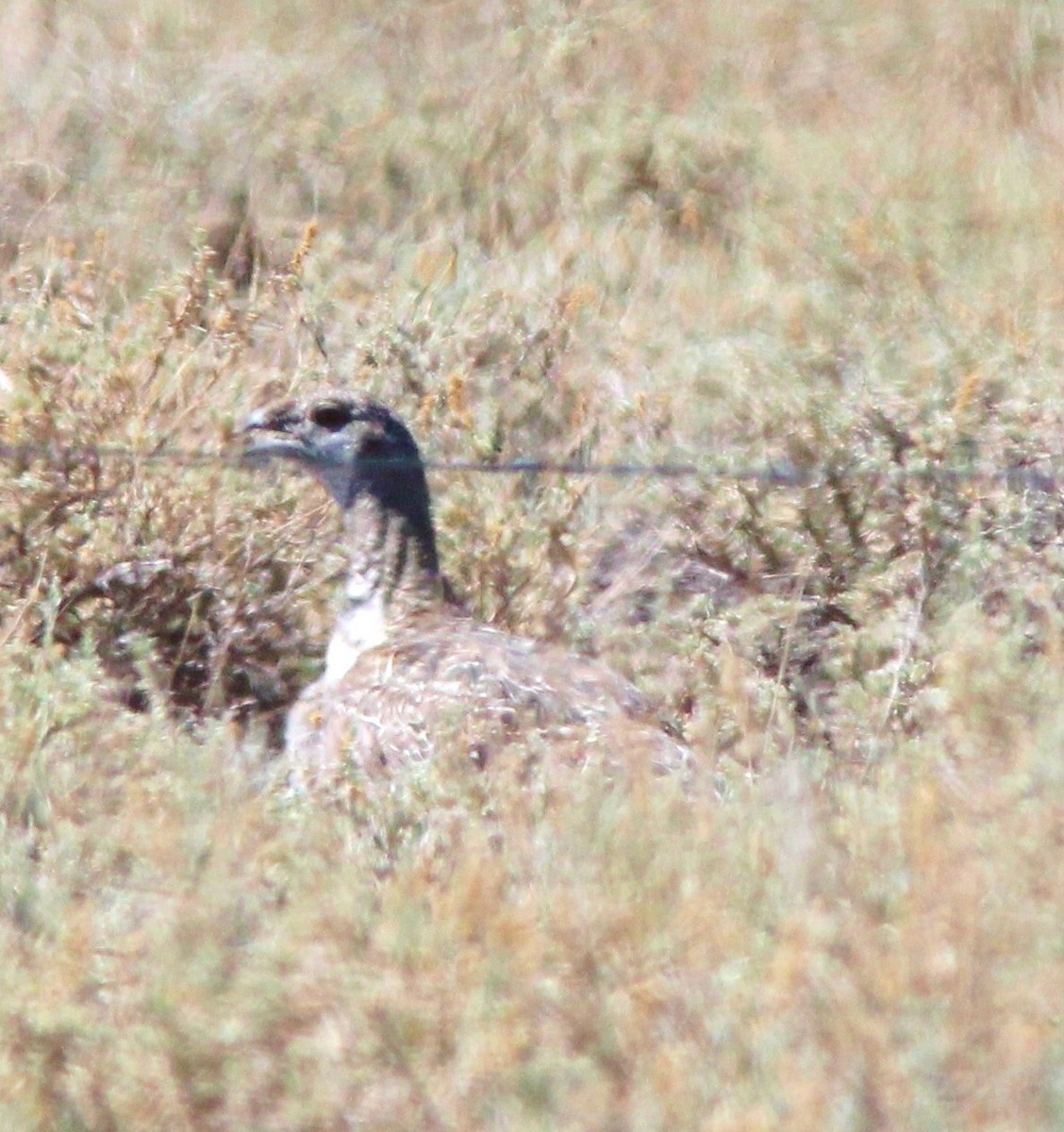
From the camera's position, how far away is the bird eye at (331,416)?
736cm

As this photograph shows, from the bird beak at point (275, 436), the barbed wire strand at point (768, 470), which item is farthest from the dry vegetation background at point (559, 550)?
the bird beak at point (275, 436)

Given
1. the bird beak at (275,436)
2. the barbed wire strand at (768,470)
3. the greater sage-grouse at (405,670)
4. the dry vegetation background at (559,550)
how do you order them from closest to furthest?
the dry vegetation background at (559,550) < the greater sage-grouse at (405,670) < the barbed wire strand at (768,470) < the bird beak at (275,436)

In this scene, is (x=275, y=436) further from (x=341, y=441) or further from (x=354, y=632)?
(x=354, y=632)

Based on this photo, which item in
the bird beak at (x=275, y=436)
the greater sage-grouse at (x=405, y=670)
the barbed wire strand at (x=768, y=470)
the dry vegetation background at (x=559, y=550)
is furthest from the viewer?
the bird beak at (x=275, y=436)

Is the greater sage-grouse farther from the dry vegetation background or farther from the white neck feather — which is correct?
the dry vegetation background

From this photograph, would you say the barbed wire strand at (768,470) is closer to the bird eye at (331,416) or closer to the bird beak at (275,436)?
the bird beak at (275,436)

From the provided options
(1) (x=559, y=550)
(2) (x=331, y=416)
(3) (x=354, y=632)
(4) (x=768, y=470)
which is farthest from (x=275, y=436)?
(4) (x=768, y=470)

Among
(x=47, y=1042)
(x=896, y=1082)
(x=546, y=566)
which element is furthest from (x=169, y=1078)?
(x=546, y=566)

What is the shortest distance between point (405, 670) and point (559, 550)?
1.17 meters

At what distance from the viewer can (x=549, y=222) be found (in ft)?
35.0

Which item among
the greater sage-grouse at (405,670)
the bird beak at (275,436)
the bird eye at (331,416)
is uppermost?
the bird eye at (331,416)

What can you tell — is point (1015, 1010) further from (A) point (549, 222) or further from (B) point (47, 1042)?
(A) point (549, 222)

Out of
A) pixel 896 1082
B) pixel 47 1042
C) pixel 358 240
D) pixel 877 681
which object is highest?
pixel 358 240

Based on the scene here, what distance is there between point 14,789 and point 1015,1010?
8.68ft
